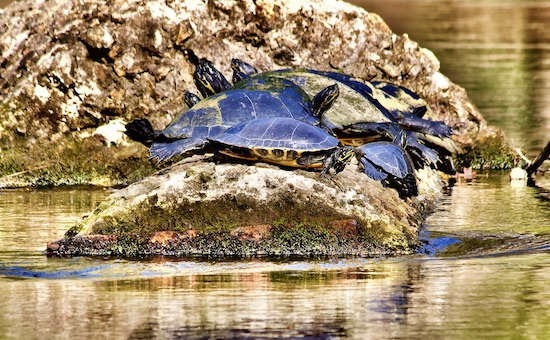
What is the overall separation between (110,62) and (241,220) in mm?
5461

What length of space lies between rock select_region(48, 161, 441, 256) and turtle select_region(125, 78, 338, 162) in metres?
0.93

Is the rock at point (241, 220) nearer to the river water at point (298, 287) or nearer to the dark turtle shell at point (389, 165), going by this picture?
the river water at point (298, 287)

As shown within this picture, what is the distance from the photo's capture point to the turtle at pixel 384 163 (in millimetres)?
10281

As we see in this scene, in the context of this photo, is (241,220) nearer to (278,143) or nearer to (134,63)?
(278,143)

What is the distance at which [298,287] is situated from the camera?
824 cm

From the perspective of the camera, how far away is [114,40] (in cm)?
1461

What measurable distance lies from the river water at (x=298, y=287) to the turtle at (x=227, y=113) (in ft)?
3.77

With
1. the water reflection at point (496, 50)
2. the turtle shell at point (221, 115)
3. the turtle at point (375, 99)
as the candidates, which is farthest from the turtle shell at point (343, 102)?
the water reflection at point (496, 50)

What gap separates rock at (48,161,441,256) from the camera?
9.61 metres

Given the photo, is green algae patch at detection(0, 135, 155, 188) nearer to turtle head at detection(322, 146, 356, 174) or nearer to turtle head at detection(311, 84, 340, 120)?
turtle head at detection(311, 84, 340, 120)

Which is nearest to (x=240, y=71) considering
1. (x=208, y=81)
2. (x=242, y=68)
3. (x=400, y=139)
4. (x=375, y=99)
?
(x=242, y=68)

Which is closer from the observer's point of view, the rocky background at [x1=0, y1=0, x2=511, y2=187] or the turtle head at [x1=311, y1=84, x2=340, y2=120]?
the turtle head at [x1=311, y1=84, x2=340, y2=120]

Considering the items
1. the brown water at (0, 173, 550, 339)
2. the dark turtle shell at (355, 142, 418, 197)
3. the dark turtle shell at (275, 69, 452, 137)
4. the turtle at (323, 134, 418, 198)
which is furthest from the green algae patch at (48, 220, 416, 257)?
the dark turtle shell at (275, 69, 452, 137)

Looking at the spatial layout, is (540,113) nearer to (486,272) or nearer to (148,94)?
(148,94)
